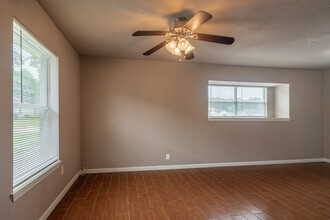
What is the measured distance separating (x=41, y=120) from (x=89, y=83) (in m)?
1.70

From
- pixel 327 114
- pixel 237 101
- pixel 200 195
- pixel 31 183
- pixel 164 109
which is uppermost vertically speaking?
pixel 237 101

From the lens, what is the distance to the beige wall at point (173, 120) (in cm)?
373

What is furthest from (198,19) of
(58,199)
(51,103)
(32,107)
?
(58,199)

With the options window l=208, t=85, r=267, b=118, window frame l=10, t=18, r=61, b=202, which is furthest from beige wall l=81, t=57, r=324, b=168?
window frame l=10, t=18, r=61, b=202

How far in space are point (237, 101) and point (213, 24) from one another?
2814mm

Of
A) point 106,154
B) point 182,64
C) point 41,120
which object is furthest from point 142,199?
point 182,64

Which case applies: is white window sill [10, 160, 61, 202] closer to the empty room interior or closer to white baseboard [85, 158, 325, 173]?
the empty room interior

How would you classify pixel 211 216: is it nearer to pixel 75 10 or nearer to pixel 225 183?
pixel 225 183

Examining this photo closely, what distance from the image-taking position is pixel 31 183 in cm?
176

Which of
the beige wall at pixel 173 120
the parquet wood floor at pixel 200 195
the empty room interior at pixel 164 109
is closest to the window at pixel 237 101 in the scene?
the empty room interior at pixel 164 109

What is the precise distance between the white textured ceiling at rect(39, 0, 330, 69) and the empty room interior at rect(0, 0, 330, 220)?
20 millimetres

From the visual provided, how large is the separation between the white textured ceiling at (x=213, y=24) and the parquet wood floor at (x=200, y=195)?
2.41 meters

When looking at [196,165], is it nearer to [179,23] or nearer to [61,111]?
[61,111]

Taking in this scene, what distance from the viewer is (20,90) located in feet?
5.57
